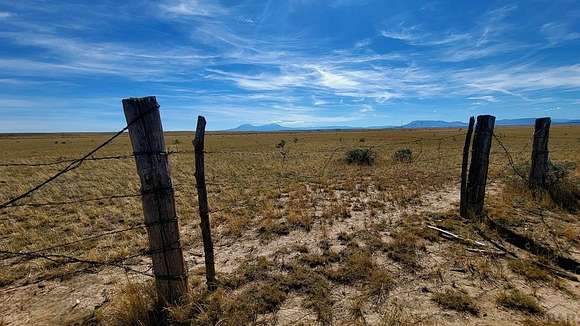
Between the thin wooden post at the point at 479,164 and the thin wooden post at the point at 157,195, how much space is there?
615 cm

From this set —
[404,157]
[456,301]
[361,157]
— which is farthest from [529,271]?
[404,157]

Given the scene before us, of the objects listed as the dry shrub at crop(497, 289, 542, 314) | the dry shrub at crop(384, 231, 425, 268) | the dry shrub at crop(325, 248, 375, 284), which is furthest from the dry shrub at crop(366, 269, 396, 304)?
the dry shrub at crop(497, 289, 542, 314)

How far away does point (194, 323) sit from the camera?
11.4 feet

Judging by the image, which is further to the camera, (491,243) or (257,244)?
(257,244)

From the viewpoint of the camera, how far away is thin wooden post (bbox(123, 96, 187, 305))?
3.18 m

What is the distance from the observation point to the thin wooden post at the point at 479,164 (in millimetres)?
6637

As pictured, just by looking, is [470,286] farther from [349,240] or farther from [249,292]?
[249,292]

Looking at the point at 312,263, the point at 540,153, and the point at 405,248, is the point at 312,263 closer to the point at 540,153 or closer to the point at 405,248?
the point at 405,248

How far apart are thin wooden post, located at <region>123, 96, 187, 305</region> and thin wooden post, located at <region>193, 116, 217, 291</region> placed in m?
0.42

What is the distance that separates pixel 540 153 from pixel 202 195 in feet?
27.3

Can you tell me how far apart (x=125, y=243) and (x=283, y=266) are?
337 centimetres

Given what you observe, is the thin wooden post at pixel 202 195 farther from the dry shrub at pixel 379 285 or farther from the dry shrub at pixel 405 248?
the dry shrub at pixel 405 248

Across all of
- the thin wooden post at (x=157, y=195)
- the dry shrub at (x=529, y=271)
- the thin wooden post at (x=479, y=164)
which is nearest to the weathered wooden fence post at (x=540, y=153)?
the thin wooden post at (x=479, y=164)

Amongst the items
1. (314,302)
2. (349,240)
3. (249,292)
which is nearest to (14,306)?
(249,292)
